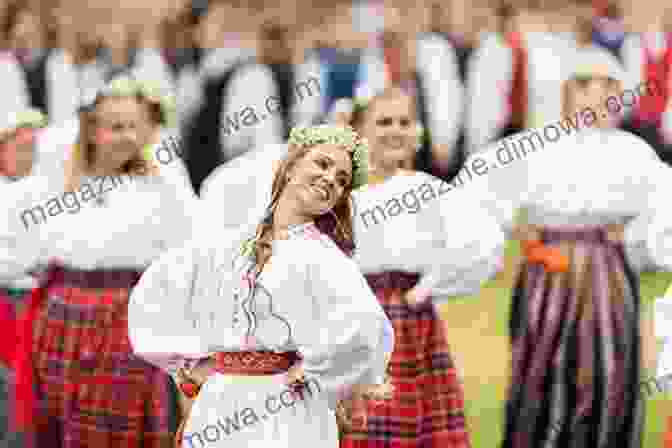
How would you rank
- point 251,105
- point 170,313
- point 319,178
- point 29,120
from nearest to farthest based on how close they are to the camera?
point 319,178 < point 170,313 < point 29,120 < point 251,105

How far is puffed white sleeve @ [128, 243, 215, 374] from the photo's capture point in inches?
211

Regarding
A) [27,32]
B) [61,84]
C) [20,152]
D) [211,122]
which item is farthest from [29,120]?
[27,32]

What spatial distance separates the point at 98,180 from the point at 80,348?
0.60 m

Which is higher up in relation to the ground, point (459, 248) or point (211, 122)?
point (211, 122)

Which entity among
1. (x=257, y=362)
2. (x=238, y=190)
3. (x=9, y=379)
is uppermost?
(x=238, y=190)

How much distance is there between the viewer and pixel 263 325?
5.22 metres

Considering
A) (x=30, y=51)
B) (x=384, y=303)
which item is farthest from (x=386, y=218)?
(x=30, y=51)

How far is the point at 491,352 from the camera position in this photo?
1016 cm

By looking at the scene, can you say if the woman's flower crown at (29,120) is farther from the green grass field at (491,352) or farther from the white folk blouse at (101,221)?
the green grass field at (491,352)

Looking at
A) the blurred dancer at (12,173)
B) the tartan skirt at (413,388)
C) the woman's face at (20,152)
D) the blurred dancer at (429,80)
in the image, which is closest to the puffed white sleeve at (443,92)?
the blurred dancer at (429,80)

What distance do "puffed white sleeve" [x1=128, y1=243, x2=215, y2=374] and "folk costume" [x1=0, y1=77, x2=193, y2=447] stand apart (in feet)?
5.65

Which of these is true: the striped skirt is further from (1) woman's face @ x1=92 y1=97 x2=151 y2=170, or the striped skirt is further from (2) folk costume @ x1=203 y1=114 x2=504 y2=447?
(1) woman's face @ x1=92 y1=97 x2=151 y2=170

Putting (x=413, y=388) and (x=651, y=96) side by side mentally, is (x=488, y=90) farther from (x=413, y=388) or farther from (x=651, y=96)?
(x=413, y=388)

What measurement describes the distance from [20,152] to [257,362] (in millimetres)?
3156
